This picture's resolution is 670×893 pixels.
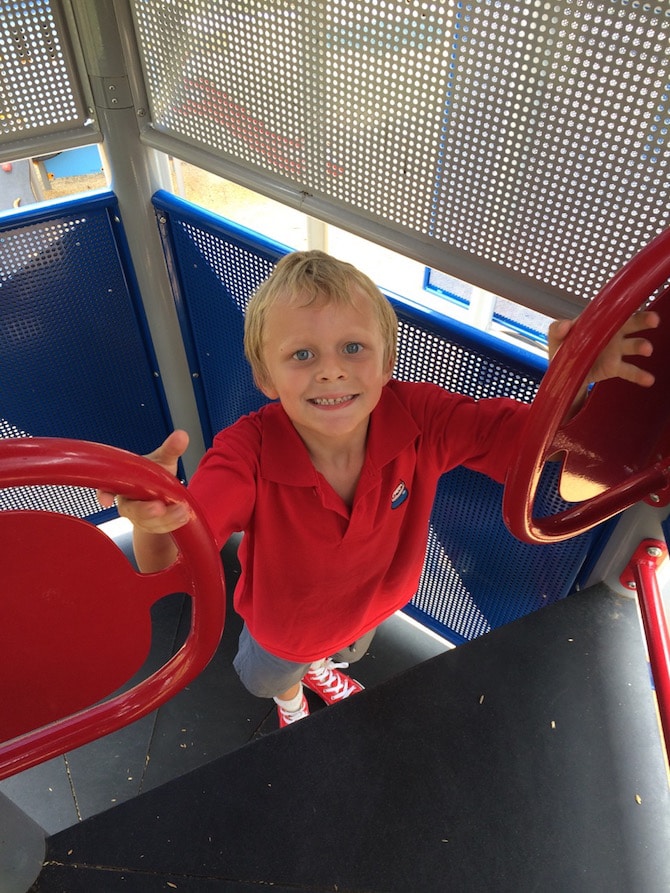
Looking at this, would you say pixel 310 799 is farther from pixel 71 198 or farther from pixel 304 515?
pixel 71 198

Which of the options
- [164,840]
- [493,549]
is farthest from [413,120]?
[164,840]

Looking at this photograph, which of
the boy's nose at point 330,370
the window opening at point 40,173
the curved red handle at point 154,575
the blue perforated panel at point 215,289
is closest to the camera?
the curved red handle at point 154,575

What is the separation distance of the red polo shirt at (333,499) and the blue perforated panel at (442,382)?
0.12 meters

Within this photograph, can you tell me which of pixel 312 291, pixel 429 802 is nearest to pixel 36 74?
pixel 312 291

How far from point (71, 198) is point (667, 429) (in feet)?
4.59

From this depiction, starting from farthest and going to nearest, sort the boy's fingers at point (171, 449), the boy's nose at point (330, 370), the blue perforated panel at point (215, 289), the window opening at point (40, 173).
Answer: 1. the window opening at point (40, 173)
2. the blue perforated panel at point (215, 289)
3. the boy's nose at point (330, 370)
4. the boy's fingers at point (171, 449)

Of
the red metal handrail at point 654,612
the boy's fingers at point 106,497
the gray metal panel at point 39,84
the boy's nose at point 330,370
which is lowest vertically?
the red metal handrail at point 654,612

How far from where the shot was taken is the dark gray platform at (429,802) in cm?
107

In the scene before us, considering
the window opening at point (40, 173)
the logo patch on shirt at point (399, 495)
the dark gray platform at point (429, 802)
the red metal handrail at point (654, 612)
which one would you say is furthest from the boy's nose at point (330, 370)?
the window opening at point (40, 173)

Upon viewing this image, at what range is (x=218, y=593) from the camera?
2.59 feet

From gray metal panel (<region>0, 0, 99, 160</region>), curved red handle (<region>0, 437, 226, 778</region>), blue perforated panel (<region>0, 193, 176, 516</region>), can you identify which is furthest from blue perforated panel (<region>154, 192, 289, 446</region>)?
curved red handle (<region>0, 437, 226, 778</region>)

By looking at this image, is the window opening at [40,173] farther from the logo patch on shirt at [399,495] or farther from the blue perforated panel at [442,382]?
the logo patch on shirt at [399,495]

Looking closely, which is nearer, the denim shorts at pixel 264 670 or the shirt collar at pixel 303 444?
the shirt collar at pixel 303 444

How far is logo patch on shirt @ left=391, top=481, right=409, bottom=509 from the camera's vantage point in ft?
4.09
